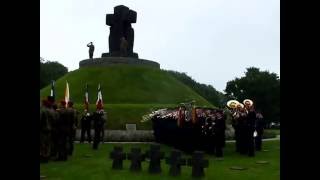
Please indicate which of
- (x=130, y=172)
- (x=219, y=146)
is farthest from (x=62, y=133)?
(x=219, y=146)

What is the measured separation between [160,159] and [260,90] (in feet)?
160

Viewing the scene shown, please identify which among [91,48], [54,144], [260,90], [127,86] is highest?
[91,48]

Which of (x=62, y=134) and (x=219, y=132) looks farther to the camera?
(x=219, y=132)

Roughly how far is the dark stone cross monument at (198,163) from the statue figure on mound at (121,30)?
94.7ft

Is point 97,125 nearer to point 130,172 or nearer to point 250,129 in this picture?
point 250,129

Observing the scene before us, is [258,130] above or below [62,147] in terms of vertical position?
above

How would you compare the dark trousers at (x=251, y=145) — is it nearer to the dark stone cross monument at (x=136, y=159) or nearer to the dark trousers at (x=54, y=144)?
the dark stone cross monument at (x=136, y=159)

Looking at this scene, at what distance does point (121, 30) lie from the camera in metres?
40.9

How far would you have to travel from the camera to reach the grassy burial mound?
1350 inches

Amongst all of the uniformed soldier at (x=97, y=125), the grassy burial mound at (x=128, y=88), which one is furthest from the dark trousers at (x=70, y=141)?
the grassy burial mound at (x=128, y=88)

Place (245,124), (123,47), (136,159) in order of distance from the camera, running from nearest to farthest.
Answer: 1. (136,159)
2. (245,124)
3. (123,47)

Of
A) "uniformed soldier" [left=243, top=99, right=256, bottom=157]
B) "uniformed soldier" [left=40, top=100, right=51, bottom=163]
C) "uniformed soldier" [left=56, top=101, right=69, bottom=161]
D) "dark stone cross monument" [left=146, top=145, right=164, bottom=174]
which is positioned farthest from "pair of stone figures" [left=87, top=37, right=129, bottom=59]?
"dark stone cross monument" [left=146, top=145, right=164, bottom=174]
